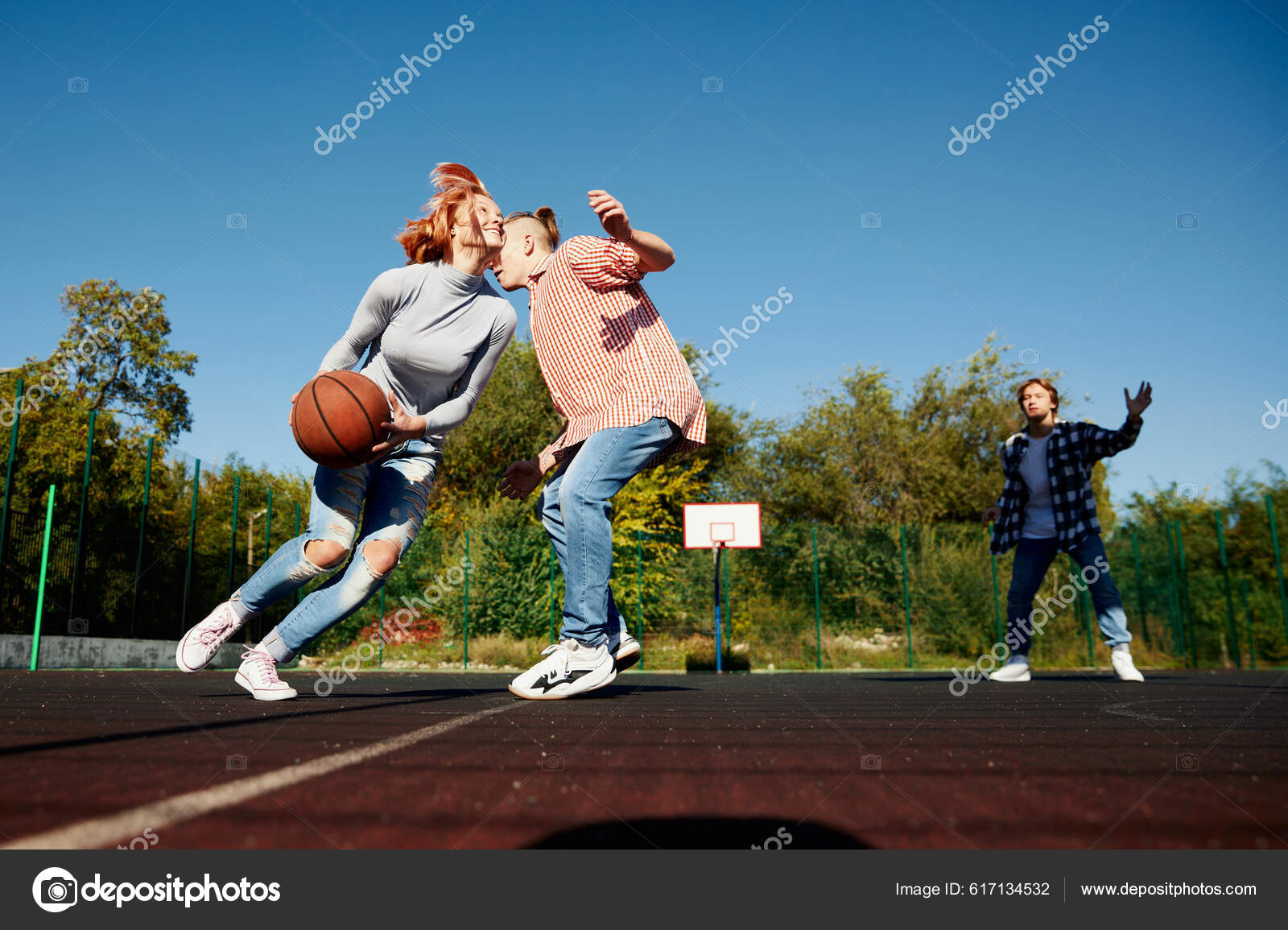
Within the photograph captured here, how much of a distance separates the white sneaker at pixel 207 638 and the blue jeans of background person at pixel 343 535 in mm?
49

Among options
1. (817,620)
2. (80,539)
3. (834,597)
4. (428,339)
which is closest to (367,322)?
(428,339)

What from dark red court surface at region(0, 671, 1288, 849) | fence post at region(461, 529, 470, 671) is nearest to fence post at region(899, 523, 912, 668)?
fence post at region(461, 529, 470, 671)

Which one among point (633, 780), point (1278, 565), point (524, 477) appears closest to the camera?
point (633, 780)

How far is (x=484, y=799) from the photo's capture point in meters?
1.15

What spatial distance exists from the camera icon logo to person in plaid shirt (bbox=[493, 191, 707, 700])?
2328mm

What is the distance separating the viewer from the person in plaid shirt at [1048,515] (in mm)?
5469

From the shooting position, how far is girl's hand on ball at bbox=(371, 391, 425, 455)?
3031 mm

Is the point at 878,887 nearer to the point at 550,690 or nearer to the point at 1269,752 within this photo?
the point at 1269,752

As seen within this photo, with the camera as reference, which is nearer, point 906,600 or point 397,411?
point 397,411

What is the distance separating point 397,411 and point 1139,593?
15043mm

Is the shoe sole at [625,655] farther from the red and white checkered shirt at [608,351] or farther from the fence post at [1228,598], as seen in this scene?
the fence post at [1228,598]

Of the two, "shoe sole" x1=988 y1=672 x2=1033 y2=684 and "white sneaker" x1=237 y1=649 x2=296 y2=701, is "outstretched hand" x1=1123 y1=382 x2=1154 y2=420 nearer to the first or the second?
"shoe sole" x1=988 y1=672 x2=1033 y2=684

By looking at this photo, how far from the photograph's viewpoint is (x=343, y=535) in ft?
10.4
